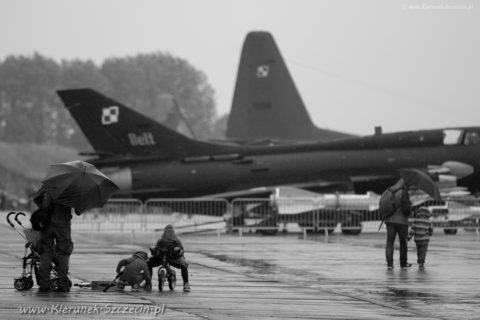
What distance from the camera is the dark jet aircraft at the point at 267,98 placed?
152ft

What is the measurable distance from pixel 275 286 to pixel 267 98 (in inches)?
1251

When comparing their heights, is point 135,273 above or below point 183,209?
below

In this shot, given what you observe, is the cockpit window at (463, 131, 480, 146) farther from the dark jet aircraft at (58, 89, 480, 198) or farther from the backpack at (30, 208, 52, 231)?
the backpack at (30, 208, 52, 231)

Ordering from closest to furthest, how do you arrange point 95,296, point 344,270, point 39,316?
1. point 39,316
2. point 95,296
3. point 344,270

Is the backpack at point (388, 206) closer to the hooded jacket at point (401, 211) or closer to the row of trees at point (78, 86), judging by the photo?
the hooded jacket at point (401, 211)

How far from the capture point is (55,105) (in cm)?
14900

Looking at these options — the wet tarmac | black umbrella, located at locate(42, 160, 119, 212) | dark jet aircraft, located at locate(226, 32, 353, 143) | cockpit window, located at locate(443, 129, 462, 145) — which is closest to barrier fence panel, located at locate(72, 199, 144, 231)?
the wet tarmac

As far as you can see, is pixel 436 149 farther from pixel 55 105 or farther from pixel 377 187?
pixel 55 105

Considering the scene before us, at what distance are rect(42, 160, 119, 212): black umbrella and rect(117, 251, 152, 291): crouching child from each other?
84 cm

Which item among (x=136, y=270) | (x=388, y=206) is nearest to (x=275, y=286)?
(x=136, y=270)

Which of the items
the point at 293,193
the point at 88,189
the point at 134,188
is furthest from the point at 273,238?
the point at 88,189

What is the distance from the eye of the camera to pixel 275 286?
1532 centimetres

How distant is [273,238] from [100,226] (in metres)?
7.47

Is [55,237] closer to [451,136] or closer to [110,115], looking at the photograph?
[110,115]
